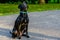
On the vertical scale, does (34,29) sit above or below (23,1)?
below

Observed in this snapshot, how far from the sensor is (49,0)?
31.6m

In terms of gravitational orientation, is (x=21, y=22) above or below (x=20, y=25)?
above

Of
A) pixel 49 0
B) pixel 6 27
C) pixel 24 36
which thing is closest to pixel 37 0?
pixel 49 0

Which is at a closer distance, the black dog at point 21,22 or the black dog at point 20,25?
the black dog at point 21,22

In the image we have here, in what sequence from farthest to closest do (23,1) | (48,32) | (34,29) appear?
(34,29) → (48,32) → (23,1)

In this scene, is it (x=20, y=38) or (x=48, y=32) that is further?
(x=48, y=32)

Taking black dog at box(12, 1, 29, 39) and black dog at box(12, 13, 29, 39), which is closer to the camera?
black dog at box(12, 1, 29, 39)

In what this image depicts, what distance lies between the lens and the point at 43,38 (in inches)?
344

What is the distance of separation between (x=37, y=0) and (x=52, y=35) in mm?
20361

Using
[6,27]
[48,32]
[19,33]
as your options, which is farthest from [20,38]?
[6,27]

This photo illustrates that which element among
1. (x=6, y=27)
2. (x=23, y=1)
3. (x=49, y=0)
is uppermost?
(x=23, y=1)

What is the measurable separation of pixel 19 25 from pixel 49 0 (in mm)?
23423

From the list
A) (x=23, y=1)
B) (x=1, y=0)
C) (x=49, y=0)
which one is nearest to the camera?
(x=23, y=1)

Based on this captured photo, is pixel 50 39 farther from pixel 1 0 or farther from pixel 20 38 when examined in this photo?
pixel 1 0
